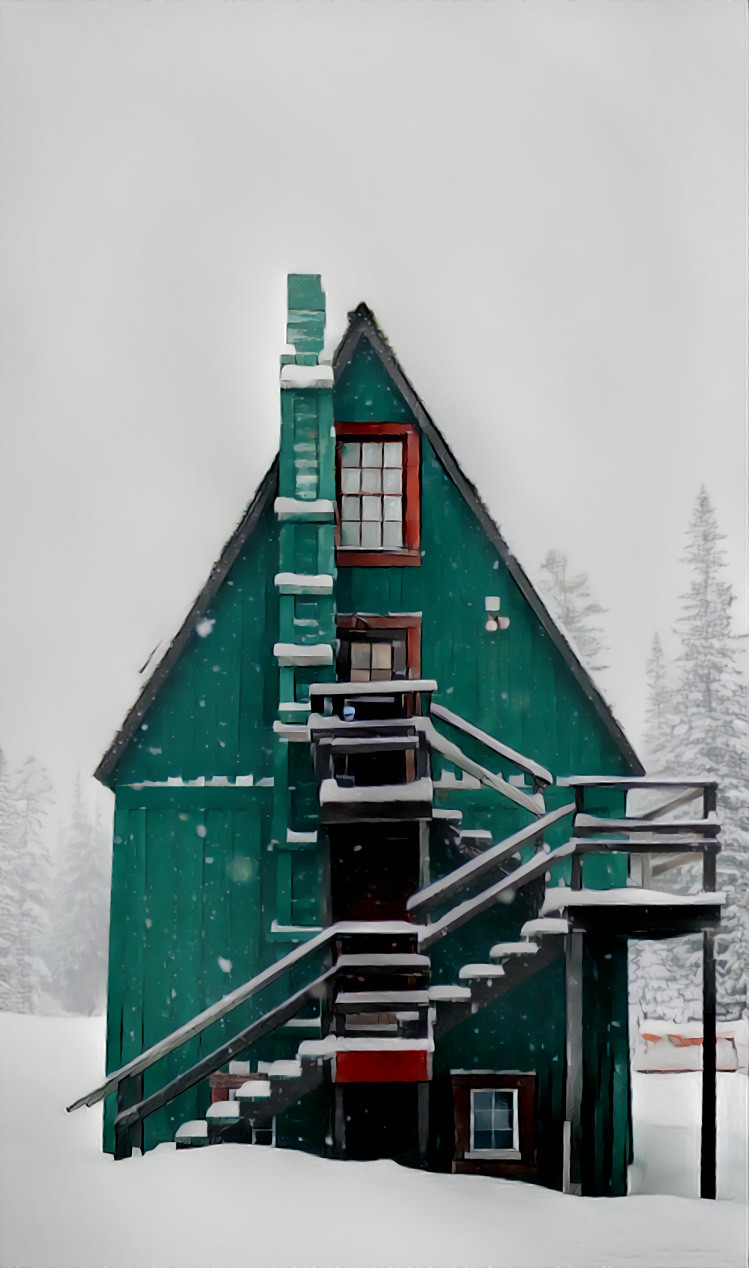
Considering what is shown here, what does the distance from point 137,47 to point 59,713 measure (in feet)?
25.1

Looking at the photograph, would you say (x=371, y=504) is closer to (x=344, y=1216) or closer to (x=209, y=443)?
(x=209, y=443)

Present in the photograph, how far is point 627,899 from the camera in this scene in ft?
29.3

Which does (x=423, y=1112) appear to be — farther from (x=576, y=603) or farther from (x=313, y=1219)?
(x=576, y=603)

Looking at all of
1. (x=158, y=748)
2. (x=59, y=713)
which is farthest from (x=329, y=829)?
(x=59, y=713)

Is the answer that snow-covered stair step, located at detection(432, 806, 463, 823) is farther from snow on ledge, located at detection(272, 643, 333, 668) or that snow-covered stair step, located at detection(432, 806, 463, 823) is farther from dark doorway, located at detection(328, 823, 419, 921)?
snow on ledge, located at detection(272, 643, 333, 668)

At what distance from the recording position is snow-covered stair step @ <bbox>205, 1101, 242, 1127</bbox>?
8.75 m

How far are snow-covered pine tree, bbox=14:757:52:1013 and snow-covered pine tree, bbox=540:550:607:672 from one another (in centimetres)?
714

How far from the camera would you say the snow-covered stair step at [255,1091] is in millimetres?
8812

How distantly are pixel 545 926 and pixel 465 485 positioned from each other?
14.7ft

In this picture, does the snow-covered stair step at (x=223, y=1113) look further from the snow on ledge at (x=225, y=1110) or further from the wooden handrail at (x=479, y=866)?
the wooden handrail at (x=479, y=866)

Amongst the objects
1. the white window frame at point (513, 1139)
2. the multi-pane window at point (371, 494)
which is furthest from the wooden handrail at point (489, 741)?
the white window frame at point (513, 1139)

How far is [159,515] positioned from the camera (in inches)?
512

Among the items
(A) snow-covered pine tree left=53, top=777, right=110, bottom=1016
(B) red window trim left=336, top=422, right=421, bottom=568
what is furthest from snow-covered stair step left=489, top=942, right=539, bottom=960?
(A) snow-covered pine tree left=53, top=777, right=110, bottom=1016

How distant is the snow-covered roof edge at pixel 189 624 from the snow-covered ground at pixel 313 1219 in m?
3.68
